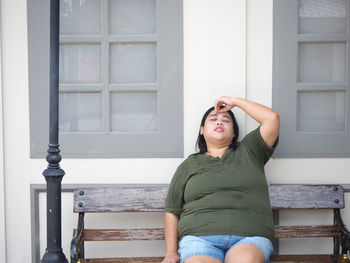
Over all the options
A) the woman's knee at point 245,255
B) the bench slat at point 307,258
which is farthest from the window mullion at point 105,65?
the bench slat at point 307,258

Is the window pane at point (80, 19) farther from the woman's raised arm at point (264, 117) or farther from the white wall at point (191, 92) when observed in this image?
the woman's raised arm at point (264, 117)

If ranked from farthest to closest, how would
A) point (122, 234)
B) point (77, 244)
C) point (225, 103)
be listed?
1. point (122, 234)
2. point (225, 103)
3. point (77, 244)

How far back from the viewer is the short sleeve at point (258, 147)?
9.44ft

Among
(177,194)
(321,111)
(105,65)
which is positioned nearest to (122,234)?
(177,194)

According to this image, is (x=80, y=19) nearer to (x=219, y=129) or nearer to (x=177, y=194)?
(x=219, y=129)

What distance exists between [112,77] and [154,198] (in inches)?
35.7

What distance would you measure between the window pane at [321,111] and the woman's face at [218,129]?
0.65 metres

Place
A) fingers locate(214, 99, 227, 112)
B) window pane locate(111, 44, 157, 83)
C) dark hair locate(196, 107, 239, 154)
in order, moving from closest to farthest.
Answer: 1. fingers locate(214, 99, 227, 112)
2. dark hair locate(196, 107, 239, 154)
3. window pane locate(111, 44, 157, 83)

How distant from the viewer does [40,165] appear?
3305 millimetres

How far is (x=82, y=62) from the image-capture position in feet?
10.9

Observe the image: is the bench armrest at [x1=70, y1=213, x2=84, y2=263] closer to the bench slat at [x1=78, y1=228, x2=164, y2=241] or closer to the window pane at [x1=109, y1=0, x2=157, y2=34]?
the bench slat at [x1=78, y1=228, x2=164, y2=241]

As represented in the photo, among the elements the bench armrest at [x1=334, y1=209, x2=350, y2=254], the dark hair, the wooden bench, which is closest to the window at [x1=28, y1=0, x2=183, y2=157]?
the dark hair

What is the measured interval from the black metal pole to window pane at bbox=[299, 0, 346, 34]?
5.72ft

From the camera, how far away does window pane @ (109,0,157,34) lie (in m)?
3.29
